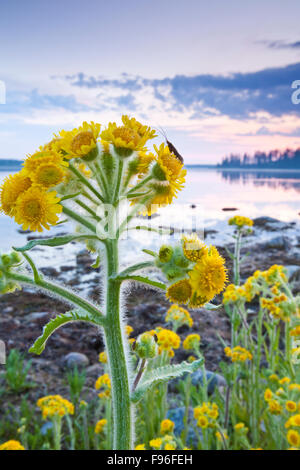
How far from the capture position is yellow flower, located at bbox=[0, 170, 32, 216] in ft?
4.22

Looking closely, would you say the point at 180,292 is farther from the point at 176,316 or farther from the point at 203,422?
the point at 176,316

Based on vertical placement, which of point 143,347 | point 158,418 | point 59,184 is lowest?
point 158,418

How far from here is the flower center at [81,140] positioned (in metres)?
1.27

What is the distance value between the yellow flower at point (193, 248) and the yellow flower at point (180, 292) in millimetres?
82

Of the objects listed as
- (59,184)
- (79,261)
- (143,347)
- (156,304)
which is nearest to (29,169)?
(59,184)

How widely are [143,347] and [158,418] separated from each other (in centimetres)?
197

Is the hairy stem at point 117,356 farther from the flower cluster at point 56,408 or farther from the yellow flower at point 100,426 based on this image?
the yellow flower at point 100,426

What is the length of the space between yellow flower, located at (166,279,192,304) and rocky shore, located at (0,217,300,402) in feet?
7.21

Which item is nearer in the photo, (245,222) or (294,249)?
(245,222)

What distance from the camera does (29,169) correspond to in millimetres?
1265

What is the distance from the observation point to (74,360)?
4.28m

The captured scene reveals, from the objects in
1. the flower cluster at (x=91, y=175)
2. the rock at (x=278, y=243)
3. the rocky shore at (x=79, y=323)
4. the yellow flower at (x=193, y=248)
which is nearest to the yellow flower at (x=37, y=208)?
the flower cluster at (x=91, y=175)
